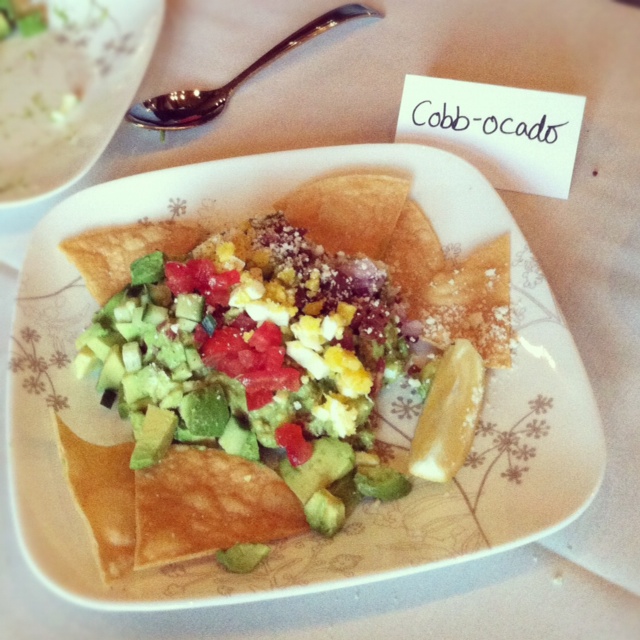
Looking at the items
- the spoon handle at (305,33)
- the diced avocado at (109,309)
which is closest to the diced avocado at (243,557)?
the diced avocado at (109,309)

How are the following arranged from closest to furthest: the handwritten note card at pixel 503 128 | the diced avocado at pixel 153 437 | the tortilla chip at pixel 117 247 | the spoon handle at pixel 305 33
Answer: the diced avocado at pixel 153 437
the tortilla chip at pixel 117 247
the handwritten note card at pixel 503 128
the spoon handle at pixel 305 33

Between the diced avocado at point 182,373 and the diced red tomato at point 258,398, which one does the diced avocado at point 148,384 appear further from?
the diced red tomato at point 258,398

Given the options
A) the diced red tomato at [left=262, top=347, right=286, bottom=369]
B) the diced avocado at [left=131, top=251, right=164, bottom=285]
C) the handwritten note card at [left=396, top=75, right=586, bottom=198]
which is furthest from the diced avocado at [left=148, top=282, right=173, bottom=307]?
the handwritten note card at [left=396, top=75, right=586, bottom=198]

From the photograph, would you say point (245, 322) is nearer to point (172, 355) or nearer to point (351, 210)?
point (172, 355)

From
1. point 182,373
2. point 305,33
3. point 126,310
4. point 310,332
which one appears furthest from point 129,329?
point 305,33

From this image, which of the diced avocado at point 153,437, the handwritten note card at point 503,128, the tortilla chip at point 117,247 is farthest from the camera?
the handwritten note card at point 503,128

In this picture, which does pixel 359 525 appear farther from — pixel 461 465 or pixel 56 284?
pixel 56 284
